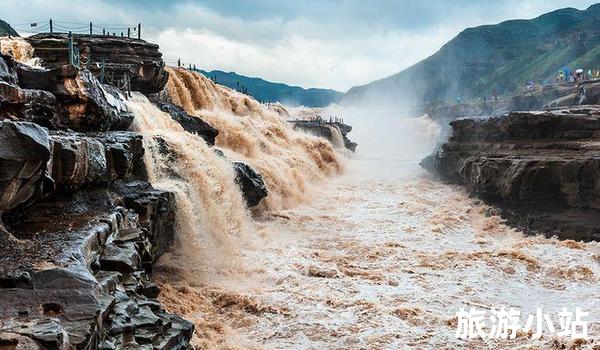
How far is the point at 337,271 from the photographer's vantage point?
11492 mm

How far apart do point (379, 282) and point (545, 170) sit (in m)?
8.81

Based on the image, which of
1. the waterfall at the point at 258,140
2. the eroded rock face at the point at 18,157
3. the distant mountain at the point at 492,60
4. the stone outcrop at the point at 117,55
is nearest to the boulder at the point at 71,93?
the eroded rock face at the point at 18,157

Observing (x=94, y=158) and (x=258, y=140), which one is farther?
(x=258, y=140)

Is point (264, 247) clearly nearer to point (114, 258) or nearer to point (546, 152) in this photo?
point (114, 258)

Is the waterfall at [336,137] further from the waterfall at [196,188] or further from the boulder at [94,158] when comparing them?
the boulder at [94,158]

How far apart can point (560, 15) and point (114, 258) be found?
121764 mm

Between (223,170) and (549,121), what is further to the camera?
(549,121)

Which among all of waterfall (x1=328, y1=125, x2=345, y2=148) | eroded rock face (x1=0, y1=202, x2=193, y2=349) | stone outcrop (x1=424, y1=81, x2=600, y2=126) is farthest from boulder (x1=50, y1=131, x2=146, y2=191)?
waterfall (x1=328, y1=125, x2=345, y2=148)

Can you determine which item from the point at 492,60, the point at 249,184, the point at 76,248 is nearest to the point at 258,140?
the point at 249,184

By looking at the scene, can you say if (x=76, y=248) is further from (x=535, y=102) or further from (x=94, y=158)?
(x=535, y=102)

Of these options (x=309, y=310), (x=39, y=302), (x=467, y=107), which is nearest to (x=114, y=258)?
(x=39, y=302)

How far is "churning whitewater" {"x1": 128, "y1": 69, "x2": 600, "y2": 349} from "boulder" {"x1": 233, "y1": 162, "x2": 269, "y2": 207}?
477 millimetres

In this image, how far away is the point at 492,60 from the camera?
102312 mm

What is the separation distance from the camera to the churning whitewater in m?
8.62
